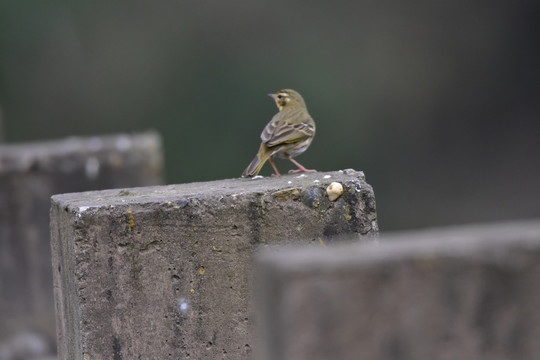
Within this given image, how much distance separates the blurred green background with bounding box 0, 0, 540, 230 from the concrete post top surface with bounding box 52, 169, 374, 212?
1800 cm

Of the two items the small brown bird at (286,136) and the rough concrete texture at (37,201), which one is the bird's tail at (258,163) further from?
the rough concrete texture at (37,201)

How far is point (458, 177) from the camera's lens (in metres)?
Result: 25.4

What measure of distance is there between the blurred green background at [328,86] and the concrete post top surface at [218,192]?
709 inches

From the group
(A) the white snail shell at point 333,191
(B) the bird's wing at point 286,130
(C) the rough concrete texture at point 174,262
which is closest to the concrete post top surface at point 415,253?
(C) the rough concrete texture at point 174,262

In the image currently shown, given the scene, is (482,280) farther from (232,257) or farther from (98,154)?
(98,154)

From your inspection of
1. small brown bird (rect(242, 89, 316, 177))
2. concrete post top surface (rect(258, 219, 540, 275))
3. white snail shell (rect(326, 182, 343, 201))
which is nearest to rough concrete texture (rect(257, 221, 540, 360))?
concrete post top surface (rect(258, 219, 540, 275))

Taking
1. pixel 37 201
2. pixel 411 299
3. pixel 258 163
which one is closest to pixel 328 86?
pixel 37 201

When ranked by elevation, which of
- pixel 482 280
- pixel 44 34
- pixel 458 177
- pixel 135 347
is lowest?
pixel 458 177

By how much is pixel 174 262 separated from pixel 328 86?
69.9ft

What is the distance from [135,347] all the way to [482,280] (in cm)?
182

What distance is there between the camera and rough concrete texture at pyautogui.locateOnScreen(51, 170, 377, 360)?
3703 millimetres

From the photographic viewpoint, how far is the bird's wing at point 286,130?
5539 millimetres

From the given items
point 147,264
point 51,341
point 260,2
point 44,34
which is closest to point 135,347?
point 147,264

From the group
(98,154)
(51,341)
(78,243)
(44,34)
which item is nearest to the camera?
(78,243)
